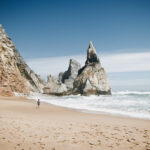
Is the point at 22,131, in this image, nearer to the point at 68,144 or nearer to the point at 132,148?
the point at 68,144

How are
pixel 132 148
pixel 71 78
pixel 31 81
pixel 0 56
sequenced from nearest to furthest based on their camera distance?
pixel 132 148
pixel 0 56
pixel 31 81
pixel 71 78

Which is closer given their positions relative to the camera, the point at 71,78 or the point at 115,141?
the point at 115,141

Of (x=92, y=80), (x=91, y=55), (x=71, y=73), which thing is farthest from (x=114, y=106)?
(x=71, y=73)

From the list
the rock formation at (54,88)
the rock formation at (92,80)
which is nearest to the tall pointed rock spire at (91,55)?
the rock formation at (92,80)

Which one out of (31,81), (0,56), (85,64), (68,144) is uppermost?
(85,64)

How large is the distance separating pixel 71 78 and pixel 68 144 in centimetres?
8998

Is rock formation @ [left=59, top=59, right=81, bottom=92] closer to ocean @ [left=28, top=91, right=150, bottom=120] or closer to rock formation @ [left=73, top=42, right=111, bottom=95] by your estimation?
rock formation @ [left=73, top=42, right=111, bottom=95]

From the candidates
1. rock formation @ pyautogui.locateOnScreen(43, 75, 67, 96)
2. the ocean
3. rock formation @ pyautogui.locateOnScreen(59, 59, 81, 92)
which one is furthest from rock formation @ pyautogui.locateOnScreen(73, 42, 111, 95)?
the ocean

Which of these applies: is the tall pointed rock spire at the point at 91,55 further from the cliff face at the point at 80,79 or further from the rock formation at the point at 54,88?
the rock formation at the point at 54,88

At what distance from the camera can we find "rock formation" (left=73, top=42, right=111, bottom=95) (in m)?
62.6

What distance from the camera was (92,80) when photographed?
63500 mm

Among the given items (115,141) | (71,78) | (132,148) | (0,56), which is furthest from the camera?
(71,78)

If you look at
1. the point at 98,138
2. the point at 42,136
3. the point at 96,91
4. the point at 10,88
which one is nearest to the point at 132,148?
the point at 98,138

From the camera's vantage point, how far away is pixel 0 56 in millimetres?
37031
